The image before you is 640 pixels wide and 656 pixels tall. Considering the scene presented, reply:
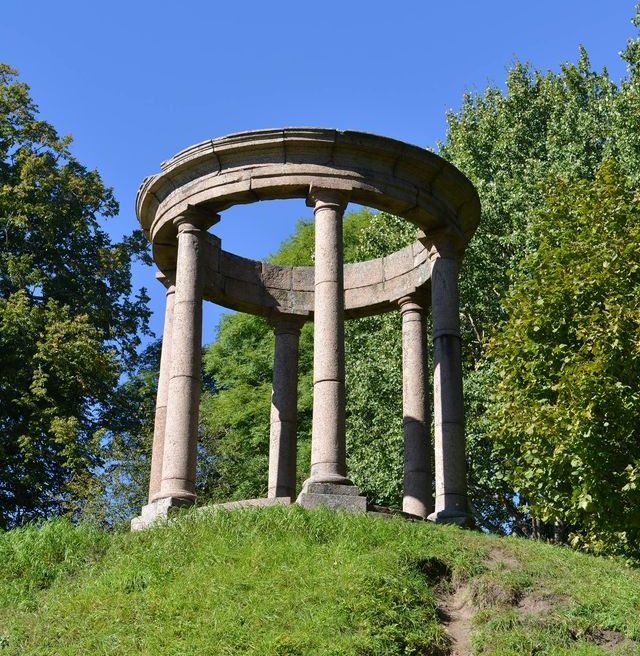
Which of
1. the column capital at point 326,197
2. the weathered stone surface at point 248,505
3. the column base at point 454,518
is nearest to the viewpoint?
the weathered stone surface at point 248,505

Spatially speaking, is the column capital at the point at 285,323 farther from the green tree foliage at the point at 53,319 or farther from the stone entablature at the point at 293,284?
the green tree foliage at the point at 53,319

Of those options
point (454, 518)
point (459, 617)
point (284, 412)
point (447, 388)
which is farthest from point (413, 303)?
point (459, 617)

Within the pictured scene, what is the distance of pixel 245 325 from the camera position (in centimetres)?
4506

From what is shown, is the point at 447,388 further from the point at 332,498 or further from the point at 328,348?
the point at 332,498

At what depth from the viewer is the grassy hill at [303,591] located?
1337 centimetres

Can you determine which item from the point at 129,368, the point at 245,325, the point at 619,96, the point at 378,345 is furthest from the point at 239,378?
the point at 619,96

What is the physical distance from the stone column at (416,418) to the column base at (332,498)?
14.2 feet

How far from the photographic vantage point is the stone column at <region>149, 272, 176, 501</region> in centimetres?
2292

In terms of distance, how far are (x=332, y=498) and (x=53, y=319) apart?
1755cm

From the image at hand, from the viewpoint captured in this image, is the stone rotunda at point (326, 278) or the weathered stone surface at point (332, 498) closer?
the weathered stone surface at point (332, 498)

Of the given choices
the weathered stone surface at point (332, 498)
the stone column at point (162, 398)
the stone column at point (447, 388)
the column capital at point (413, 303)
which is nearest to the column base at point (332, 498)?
the weathered stone surface at point (332, 498)

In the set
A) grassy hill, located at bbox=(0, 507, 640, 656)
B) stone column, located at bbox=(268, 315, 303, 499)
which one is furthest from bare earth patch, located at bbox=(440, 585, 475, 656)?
stone column, located at bbox=(268, 315, 303, 499)

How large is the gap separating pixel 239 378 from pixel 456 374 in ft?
72.7

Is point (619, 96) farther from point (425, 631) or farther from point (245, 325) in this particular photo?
point (425, 631)
